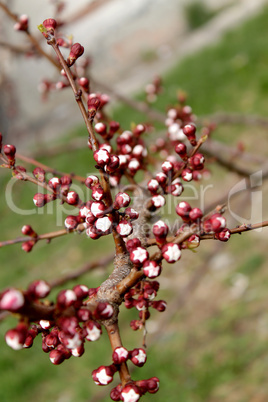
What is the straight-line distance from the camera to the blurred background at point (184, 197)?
199 centimetres

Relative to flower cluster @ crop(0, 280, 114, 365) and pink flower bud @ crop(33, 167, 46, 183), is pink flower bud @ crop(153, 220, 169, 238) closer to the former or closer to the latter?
flower cluster @ crop(0, 280, 114, 365)

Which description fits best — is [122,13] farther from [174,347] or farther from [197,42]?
[174,347]

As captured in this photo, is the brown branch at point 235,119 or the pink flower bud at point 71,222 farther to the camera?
the brown branch at point 235,119

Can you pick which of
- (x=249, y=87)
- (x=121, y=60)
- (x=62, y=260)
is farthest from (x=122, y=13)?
(x=62, y=260)

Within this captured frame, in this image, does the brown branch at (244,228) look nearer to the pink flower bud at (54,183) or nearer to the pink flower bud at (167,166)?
the pink flower bud at (167,166)

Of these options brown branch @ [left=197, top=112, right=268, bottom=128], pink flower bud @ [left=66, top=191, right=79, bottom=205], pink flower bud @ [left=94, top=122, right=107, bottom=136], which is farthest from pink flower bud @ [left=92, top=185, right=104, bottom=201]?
brown branch @ [left=197, top=112, right=268, bottom=128]

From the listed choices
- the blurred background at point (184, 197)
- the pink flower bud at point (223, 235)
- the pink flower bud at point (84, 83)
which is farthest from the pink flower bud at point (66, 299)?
the blurred background at point (184, 197)

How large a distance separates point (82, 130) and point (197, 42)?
2.57m

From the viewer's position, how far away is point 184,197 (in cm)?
259

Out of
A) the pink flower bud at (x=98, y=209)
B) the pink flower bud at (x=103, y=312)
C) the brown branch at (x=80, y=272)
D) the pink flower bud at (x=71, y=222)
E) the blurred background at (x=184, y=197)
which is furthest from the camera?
the blurred background at (x=184, y=197)

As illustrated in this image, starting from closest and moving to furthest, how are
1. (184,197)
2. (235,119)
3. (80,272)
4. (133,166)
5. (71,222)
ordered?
1. (71,222)
2. (133,166)
3. (80,272)
4. (235,119)
5. (184,197)

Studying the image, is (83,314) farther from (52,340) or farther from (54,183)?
(54,183)

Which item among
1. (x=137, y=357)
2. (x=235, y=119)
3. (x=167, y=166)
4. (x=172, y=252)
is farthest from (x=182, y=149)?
(x=235, y=119)

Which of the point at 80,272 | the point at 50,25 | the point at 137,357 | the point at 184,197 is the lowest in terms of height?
the point at 184,197
